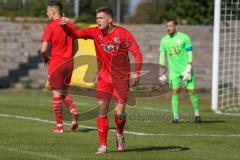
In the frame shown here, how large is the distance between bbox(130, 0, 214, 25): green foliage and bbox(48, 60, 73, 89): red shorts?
66.7 ft

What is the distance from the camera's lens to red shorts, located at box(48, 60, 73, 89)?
1500 cm

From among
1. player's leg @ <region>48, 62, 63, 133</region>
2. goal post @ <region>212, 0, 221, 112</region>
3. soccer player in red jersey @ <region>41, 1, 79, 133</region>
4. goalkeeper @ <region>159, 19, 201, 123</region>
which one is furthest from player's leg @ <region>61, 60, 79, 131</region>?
goal post @ <region>212, 0, 221, 112</region>

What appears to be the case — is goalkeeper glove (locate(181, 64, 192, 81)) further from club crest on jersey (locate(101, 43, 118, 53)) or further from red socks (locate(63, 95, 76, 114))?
club crest on jersey (locate(101, 43, 118, 53))

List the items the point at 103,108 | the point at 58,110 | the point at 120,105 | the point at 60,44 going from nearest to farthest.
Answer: the point at 103,108 < the point at 120,105 < the point at 58,110 < the point at 60,44

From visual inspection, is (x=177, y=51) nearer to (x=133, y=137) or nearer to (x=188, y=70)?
(x=188, y=70)

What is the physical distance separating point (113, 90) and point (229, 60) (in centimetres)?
1403

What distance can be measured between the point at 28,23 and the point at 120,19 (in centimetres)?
494

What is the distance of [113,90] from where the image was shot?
11719 millimetres

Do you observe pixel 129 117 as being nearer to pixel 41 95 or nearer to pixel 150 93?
pixel 150 93

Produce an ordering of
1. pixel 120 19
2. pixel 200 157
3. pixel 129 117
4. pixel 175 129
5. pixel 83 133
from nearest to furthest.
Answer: pixel 200 157 → pixel 83 133 → pixel 175 129 → pixel 129 117 → pixel 120 19


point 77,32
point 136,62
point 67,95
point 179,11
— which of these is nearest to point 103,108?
point 136,62

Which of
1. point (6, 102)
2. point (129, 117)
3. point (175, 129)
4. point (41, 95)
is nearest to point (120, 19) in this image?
point (41, 95)

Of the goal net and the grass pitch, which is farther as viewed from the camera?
the goal net

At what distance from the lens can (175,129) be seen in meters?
15.5
